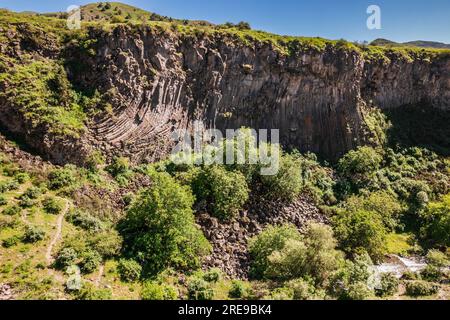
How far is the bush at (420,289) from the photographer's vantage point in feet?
122

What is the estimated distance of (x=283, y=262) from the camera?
1378 inches

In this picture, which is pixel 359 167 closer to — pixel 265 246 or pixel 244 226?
pixel 244 226

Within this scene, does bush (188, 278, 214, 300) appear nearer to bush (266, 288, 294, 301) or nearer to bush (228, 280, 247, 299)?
bush (228, 280, 247, 299)

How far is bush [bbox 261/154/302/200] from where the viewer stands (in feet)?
159

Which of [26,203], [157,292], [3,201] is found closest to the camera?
[157,292]

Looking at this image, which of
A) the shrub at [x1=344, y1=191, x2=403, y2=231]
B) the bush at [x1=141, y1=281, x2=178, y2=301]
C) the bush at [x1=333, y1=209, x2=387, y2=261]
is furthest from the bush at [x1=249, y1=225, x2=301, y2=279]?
the shrub at [x1=344, y1=191, x2=403, y2=231]

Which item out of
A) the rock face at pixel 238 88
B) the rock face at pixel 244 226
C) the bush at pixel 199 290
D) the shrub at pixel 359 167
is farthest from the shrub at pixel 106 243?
the shrub at pixel 359 167

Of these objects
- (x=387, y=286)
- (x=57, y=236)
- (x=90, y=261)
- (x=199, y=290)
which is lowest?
(x=387, y=286)

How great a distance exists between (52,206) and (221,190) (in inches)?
713

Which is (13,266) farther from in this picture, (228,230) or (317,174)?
(317,174)

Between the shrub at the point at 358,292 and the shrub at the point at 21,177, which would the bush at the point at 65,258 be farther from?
the shrub at the point at 358,292

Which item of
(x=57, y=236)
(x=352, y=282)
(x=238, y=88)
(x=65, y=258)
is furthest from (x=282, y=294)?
(x=238, y=88)

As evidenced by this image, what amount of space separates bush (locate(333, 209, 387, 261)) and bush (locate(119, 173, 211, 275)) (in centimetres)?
1784

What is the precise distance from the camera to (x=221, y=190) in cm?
4303
